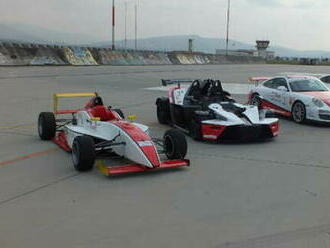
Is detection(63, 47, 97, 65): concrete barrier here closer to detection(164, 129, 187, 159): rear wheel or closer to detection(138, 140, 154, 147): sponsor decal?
detection(164, 129, 187, 159): rear wheel

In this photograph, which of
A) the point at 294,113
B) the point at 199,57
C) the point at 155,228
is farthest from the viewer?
the point at 199,57

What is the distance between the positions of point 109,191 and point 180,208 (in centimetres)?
115

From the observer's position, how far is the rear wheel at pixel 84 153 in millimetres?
7152

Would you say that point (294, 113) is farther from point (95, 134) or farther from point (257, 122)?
point (95, 134)

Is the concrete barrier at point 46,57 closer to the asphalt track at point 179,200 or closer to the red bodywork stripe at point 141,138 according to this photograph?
the asphalt track at point 179,200

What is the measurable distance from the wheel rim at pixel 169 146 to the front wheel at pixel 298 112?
5917 mm

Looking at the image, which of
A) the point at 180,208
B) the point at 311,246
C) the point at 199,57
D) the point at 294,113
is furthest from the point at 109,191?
the point at 199,57

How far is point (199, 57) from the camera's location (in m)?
61.8

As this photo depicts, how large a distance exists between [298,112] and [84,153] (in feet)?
24.9

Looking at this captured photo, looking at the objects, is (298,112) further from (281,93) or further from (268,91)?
(268,91)

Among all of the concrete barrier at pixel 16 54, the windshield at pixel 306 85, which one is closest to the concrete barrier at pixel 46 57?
the concrete barrier at pixel 16 54

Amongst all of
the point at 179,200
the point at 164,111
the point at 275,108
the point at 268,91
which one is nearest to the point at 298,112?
the point at 275,108

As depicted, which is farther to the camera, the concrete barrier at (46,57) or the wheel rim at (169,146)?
the concrete barrier at (46,57)

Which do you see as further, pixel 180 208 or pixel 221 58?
pixel 221 58
